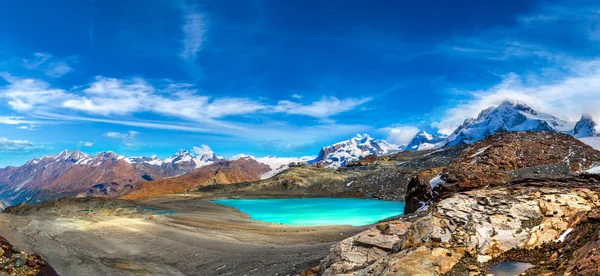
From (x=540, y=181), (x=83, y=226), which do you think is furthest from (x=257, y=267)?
(x=83, y=226)

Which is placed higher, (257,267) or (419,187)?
(419,187)

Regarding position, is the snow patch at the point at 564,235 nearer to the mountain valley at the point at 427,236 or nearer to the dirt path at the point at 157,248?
the mountain valley at the point at 427,236

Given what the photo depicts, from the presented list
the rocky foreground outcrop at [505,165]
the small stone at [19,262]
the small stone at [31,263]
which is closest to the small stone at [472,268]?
the rocky foreground outcrop at [505,165]

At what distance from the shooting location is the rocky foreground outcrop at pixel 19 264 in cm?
1980

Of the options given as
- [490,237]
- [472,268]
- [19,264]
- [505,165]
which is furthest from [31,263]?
[505,165]

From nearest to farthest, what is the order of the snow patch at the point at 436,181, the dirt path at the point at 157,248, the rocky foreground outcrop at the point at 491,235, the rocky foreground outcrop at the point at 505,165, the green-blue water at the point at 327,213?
the rocky foreground outcrop at the point at 491,235
the dirt path at the point at 157,248
the rocky foreground outcrop at the point at 505,165
the snow patch at the point at 436,181
the green-blue water at the point at 327,213

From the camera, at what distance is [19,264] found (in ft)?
67.1

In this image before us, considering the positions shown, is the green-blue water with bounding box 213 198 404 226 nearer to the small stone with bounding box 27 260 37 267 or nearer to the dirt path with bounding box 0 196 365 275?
the dirt path with bounding box 0 196 365 275

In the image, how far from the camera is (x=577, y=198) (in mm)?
13109

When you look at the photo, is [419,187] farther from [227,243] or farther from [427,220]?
[427,220]

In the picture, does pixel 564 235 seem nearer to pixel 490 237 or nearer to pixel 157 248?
pixel 490 237

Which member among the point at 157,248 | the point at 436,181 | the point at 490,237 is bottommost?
the point at 157,248

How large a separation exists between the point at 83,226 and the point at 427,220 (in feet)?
136

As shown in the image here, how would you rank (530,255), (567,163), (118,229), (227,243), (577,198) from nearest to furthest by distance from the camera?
(530,255) → (577,198) → (227,243) → (118,229) → (567,163)
